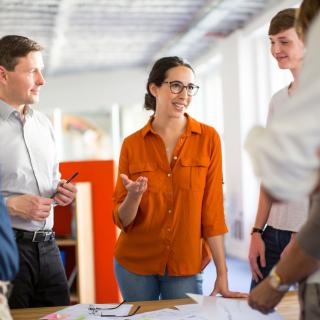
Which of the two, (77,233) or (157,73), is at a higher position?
(157,73)

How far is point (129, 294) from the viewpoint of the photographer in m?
2.28

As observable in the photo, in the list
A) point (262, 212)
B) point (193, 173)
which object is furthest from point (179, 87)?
point (262, 212)

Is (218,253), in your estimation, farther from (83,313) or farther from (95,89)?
(95,89)

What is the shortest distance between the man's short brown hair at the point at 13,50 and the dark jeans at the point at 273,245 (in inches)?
50.7

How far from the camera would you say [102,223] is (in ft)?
15.9

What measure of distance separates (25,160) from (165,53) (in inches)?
298

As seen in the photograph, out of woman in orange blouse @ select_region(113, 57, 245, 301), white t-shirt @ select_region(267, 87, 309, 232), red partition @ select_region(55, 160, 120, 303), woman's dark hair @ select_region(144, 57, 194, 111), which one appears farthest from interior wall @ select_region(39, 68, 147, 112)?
white t-shirt @ select_region(267, 87, 309, 232)

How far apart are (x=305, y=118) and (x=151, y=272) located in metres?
1.50

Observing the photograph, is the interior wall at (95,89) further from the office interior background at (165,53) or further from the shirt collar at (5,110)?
the shirt collar at (5,110)

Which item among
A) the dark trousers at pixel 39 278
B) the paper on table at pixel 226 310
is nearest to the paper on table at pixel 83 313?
the paper on table at pixel 226 310

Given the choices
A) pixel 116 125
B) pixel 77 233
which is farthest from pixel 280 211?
pixel 116 125

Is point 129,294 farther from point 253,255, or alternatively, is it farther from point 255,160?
point 255,160

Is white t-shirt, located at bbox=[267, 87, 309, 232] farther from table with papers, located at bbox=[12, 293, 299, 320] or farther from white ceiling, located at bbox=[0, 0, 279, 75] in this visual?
white ceiling, located at bbox=[0, 0, 279, 75]

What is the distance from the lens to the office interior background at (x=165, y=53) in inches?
268
